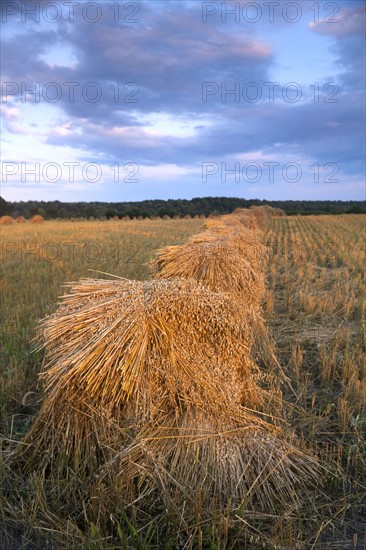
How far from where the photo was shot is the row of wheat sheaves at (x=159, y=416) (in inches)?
113

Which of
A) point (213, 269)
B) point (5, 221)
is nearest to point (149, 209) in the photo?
point (5, 221)

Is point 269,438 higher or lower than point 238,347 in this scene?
lower

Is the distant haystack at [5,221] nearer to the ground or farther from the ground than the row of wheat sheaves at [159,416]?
farther from the ground

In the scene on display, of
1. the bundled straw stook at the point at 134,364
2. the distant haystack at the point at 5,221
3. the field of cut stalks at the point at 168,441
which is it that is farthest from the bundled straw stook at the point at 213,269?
the distant haystack at the point at 5,221

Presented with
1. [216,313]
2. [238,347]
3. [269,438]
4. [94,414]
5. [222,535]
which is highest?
[216,313]

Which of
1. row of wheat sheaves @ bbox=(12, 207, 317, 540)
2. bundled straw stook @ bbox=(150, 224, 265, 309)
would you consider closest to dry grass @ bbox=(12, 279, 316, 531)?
row of wheat sheaves @ bbox=(12, 207, 317, 540)

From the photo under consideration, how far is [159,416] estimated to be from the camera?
3.18 m

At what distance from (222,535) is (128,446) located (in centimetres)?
74

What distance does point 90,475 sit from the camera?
294 cm

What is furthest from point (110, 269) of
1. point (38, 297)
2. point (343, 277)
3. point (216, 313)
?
point (216, 313)

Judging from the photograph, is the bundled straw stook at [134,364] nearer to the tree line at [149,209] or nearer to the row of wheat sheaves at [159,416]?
the row of wheat sheaves at [159,416]

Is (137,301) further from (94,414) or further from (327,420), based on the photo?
(327,420)

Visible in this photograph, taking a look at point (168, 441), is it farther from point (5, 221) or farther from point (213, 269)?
point (5, 221)

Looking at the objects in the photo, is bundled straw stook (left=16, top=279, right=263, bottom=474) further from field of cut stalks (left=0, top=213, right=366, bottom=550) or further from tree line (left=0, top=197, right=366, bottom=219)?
tree line (left=0, top=197, right=366, bottom=219)
